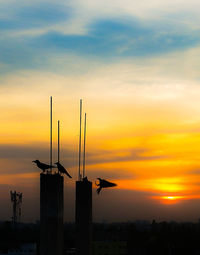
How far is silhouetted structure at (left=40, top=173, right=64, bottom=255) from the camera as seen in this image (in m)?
57.1

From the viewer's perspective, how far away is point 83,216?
68062 mm

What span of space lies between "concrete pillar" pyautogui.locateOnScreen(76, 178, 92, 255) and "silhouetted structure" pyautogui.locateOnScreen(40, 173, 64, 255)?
28.5 feet

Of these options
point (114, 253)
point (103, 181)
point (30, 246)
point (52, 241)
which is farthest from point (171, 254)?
point (52, 241)

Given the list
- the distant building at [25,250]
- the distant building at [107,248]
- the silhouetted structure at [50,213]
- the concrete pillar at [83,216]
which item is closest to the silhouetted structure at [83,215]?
the concrete pillar at [83,216]

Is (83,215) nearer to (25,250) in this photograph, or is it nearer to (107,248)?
(25,250)

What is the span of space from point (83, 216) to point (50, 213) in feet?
36.8

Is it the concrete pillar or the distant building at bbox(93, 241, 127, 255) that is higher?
the concrete pillar

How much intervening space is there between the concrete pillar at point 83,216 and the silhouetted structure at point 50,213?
8702mm

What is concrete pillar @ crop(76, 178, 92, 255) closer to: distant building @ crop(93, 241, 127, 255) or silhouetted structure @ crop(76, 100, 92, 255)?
silhouetted structure @ crop(76, 100, 92, 255)

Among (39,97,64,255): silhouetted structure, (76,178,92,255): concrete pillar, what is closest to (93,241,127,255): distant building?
(76,178,92,255): concrete pillar

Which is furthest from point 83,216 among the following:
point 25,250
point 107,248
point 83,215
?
point 107,248

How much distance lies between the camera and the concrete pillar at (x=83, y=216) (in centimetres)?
6750

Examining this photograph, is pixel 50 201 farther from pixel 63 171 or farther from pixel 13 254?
pixel 13 254

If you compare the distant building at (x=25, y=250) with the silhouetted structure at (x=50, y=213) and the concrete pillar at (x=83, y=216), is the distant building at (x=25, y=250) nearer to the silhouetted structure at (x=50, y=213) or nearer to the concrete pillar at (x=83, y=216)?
the concrete pillar at (x=83, y=216)
